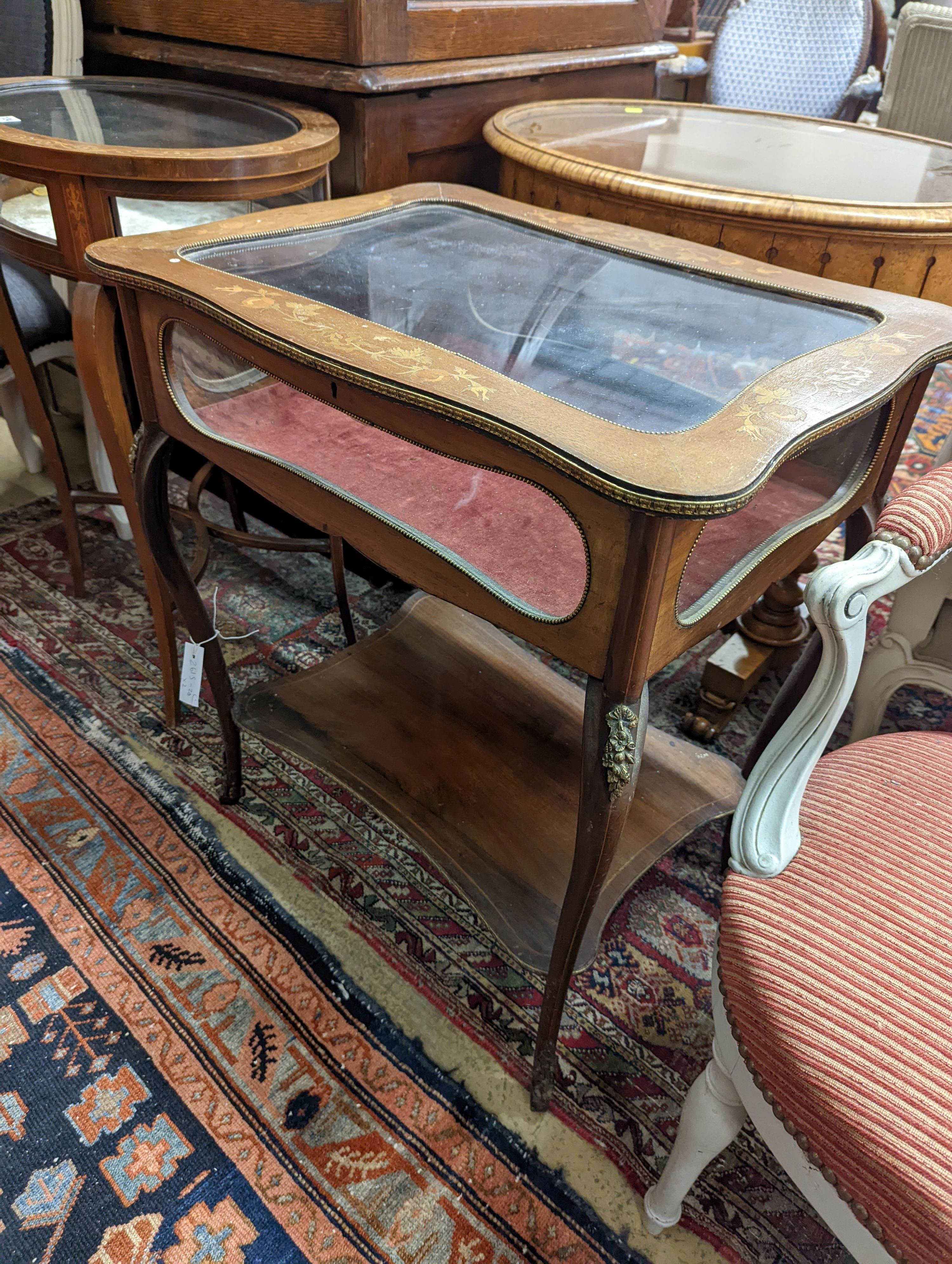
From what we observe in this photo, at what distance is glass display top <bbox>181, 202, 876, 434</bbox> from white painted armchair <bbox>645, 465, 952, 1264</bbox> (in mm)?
193

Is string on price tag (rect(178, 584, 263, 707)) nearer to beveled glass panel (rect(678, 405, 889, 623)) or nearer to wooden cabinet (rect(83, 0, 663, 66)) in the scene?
beveled glass panel (rect(678, 405, 889, 623))

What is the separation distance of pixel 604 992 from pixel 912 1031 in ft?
2.02

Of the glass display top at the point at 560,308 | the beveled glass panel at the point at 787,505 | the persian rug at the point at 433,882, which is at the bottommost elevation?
the persian rug at the point at 433,882

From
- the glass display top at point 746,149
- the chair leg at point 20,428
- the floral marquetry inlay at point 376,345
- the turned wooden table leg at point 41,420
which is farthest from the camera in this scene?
the chair leg at point 20,428

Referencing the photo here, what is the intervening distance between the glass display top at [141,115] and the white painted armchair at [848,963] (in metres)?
1.04

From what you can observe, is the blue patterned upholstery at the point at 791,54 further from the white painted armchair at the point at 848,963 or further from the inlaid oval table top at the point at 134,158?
the white painted armchair at the point at 848,963

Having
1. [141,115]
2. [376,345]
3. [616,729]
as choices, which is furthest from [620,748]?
[141,115]

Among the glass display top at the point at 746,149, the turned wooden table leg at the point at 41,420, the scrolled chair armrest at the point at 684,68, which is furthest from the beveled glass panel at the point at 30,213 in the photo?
the scrolled chair armrest at the point at 684,68

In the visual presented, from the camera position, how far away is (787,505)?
0.89m

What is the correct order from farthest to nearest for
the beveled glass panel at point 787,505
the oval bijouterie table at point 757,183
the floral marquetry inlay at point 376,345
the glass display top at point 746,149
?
the glass display top at point 746,149 → the oval bijouterie table at point 757,183 → the beveled glass panel at point 787,505 → the floral marquetry inlay at point 376,345

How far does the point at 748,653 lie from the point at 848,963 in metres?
0.95

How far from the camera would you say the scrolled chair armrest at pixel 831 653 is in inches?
24.4

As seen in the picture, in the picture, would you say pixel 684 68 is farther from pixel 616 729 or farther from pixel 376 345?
pixel 616 729

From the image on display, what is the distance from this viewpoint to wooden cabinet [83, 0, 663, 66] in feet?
4.17
